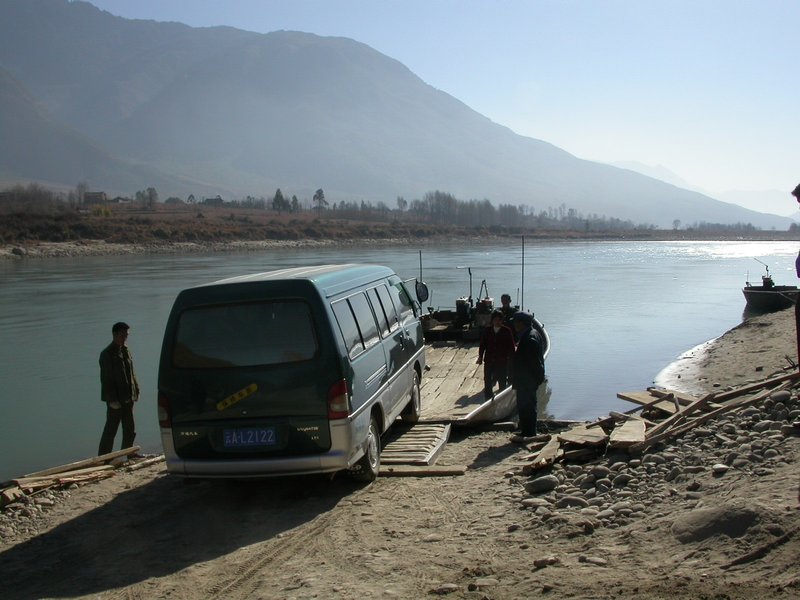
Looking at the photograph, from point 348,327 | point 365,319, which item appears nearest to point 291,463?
A: point 348,327

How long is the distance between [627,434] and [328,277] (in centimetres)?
316

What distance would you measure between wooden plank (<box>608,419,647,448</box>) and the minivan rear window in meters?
2.89

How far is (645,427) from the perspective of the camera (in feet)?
27.0

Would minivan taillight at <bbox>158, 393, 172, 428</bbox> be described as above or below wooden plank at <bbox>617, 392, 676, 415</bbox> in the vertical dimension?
above

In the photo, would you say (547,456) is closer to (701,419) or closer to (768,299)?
(701,419)

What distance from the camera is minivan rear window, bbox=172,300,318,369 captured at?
6.89 meters

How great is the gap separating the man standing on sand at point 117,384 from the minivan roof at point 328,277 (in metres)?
2.31

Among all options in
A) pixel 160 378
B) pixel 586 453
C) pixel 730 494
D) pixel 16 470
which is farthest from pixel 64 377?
pixel 730 494

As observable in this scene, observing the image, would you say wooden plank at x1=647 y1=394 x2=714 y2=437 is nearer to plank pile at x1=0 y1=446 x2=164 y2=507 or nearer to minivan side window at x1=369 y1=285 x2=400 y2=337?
minivan side window at x1=369 y1=285 x2=400 y2=337

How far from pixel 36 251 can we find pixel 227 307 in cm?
7692

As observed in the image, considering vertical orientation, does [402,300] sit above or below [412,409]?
above

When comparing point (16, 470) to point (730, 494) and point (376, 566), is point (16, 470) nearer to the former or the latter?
point (376, 566)

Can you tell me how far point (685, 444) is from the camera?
7344 mm

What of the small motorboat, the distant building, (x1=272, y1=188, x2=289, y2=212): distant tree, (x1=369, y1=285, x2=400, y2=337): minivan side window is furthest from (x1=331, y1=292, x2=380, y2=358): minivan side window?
the distant building
